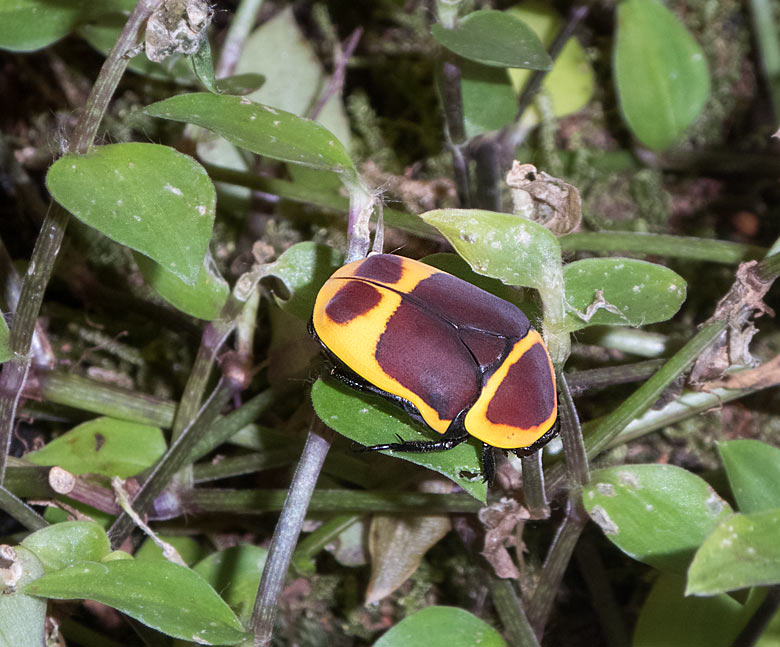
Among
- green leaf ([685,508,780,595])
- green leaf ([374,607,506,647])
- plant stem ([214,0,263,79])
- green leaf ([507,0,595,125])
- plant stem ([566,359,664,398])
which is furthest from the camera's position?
green leaf ([507,0,595,125])

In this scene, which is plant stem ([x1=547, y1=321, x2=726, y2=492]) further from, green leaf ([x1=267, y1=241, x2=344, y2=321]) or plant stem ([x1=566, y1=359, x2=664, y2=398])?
green leaf ([x1=267, y1=241, x2=344, y2=321])

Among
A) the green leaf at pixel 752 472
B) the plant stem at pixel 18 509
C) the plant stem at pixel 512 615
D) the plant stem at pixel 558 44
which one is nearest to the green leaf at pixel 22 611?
the plant stem at pixel 18 509

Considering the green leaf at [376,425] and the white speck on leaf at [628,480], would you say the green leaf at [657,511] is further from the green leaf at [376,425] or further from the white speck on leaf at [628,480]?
the green leaf at [376,425]

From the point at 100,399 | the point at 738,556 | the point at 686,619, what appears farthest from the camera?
the point at 100,399

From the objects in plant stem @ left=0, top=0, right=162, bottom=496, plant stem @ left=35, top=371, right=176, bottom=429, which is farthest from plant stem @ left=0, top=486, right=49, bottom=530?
plant stem @ left=35, top=371, right=176, bottom=429

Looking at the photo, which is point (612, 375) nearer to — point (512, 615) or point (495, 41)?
point (512, 615)

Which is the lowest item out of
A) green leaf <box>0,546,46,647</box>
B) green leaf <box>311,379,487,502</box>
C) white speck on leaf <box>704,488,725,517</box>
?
green leaf <box>0,546,46,647</box>

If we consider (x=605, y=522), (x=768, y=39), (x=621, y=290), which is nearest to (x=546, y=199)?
(x=621, y=290)
